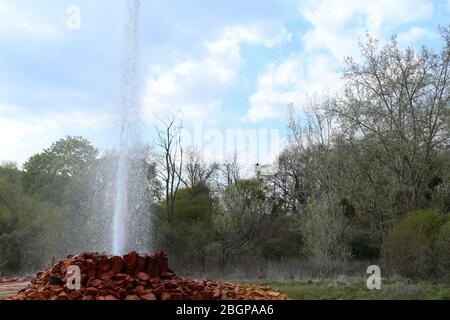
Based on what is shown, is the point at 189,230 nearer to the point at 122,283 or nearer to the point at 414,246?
the point at 414,246

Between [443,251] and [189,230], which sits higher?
[189,230]

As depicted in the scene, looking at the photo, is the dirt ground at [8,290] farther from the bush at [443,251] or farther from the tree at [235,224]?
the tree at [235,224]

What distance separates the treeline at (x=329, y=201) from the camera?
29.1 m

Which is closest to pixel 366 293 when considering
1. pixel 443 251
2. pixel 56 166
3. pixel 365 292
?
pixel 365 292

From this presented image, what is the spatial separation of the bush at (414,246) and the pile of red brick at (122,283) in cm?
1016

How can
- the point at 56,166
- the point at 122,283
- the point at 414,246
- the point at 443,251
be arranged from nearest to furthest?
the point at 122,283, the point at 443,251, the point at 414,246, the point at 56,166

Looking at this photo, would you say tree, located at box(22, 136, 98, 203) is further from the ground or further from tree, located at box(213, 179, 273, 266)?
the ground

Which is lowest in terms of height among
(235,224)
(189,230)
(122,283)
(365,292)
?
(365,292)

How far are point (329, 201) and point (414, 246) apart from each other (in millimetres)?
11295

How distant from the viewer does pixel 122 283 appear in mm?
10883

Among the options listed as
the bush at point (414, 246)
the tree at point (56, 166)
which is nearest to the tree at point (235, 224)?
the tree at point (56, 166)

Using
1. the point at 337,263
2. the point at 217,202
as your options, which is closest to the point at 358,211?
the point at 337,263

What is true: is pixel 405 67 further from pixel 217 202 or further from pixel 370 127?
pixel 217 202
